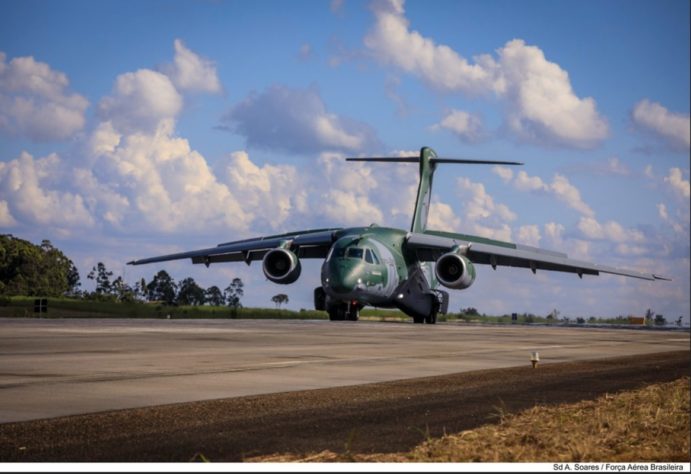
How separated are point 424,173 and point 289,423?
1950 inches

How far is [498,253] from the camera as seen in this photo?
47.0 m

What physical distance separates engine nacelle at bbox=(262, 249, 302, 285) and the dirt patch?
104 feet

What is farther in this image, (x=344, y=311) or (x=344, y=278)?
(x=344, y=311)

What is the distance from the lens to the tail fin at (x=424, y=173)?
2234 inches


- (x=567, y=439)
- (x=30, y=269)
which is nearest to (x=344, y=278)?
(x=567, y=439)

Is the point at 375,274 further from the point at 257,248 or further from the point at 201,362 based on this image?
the point at 201,362

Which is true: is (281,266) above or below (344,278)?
above

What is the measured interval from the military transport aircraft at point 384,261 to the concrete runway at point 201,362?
15484 millimetres

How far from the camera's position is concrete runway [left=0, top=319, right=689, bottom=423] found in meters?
11.2

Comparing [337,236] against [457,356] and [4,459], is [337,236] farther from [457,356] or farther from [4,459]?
[4,459]

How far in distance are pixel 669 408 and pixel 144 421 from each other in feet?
18.6

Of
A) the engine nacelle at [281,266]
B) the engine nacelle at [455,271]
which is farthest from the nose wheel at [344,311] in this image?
the engine nacelle at [455,271]

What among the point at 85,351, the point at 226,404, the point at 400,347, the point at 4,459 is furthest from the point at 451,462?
the point at 400,347

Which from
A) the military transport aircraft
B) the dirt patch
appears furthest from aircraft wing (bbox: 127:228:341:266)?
the dirt patch
